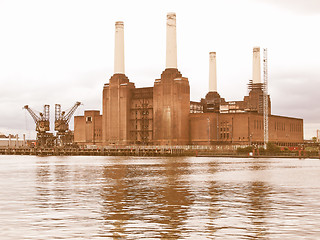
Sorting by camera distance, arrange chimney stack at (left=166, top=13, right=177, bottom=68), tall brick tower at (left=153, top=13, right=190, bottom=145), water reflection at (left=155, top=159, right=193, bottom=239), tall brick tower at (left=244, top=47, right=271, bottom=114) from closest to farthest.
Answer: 1. water reflection at (left=155, top=159, right=193, bottom=239)
2. chimney stack at (left=166, top=13, right=177, bottom=68)
3. tall brick tower at (left=153, top=13, right=190, bottom=145)
4. tall brick tower at (left=244, top=47, right=271, bottom=114)

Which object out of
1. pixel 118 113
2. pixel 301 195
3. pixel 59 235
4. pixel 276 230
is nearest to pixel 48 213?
pixel 59 235

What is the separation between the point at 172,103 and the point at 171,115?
436 centimetres

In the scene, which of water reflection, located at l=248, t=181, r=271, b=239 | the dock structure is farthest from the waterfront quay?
water reflection, located at l=248, t=181, r=271, b=239

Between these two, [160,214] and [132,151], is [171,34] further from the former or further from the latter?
[160,214]

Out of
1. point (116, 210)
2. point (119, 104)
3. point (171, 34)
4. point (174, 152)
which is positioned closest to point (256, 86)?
point (171, 34)

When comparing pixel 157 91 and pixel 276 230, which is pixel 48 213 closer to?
pixel 276 230

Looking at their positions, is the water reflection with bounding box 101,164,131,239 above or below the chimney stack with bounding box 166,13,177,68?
below

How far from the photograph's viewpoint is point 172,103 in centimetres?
17850

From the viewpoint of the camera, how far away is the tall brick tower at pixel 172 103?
584 ft

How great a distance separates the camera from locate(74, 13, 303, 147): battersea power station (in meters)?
178

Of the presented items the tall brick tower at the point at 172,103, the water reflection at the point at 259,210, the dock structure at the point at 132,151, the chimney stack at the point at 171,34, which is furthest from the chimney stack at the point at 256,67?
the water reflection at the point at 259,210

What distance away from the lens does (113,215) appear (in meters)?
23.0

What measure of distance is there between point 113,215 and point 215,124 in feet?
524

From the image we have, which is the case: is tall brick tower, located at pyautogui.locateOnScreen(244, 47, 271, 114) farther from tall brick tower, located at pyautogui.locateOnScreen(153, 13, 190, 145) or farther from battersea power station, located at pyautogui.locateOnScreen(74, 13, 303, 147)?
tall brick tower, located at pyautogui.locateOnScreen(153, 13, 190, 145)
